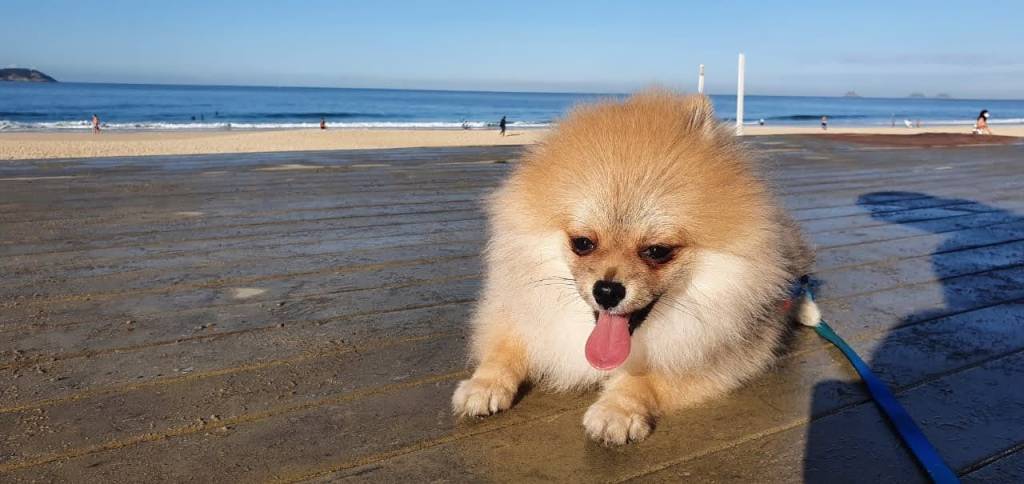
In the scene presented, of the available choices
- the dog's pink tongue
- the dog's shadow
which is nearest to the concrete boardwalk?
the dog's shadow

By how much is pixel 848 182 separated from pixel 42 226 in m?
6.05

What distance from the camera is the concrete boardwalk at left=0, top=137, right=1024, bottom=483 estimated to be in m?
1.48

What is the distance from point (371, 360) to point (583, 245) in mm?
705

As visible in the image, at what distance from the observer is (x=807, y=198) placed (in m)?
5.25

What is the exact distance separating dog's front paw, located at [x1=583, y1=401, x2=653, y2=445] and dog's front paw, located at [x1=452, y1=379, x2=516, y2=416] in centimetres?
22

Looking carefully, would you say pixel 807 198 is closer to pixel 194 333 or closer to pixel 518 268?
pixel 518 268

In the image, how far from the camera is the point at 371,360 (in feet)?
6.64

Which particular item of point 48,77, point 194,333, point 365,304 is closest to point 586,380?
point 365,304

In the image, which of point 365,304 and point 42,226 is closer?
point 365,304

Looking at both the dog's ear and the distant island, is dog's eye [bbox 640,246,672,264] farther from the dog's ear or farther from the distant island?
the distant island

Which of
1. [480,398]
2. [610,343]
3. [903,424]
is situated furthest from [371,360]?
[903,424]

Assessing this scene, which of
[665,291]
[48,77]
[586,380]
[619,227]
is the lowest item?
[586,380]

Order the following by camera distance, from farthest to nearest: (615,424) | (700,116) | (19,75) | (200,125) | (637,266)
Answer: (19,75), (200,125), (700,116), (637,266), (615,424)

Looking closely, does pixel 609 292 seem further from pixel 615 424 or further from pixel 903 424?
pixel 903 424
